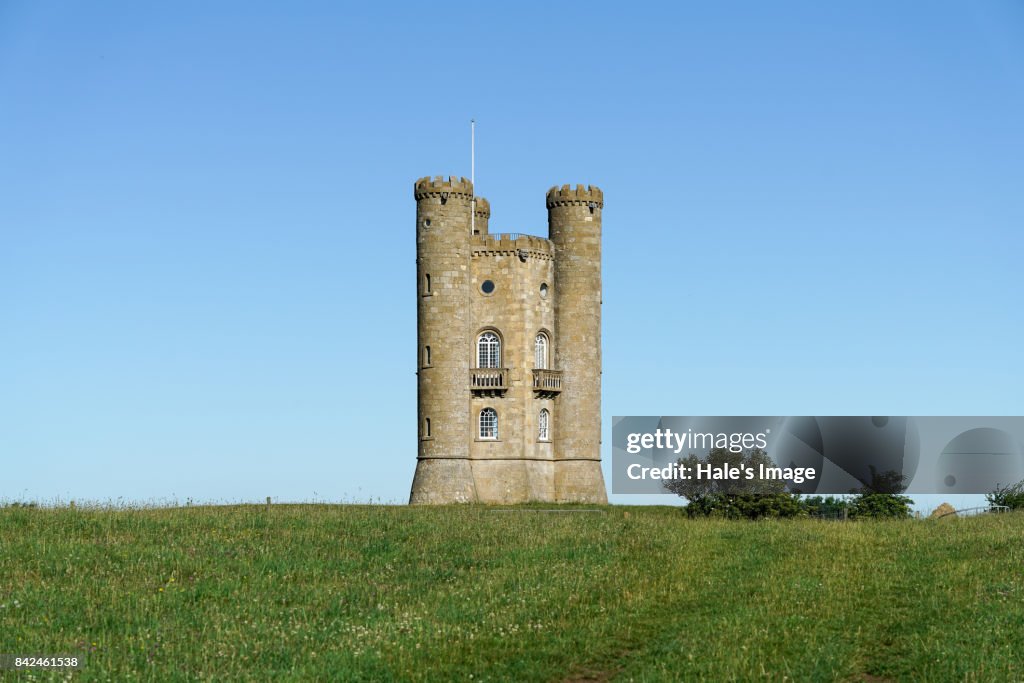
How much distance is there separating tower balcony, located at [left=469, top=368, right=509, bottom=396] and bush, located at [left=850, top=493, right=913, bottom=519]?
1960 cm

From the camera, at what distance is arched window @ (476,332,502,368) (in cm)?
6450

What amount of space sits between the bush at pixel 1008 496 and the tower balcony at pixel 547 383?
21.4 metres

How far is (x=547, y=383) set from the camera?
65125 mm

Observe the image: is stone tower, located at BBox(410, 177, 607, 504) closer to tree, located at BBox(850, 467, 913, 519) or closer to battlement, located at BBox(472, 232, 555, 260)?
battlement, located at BBox(472, 232, 555, 260)

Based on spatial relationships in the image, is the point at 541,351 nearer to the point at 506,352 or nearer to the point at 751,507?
the point at 506,352

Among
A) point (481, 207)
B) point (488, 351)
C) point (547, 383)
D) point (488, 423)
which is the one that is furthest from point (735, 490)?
point (481, 207)

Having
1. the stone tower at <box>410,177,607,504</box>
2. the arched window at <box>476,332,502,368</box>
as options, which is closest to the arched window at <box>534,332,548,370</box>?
the stone tower at <box>410,177,607,504</box>

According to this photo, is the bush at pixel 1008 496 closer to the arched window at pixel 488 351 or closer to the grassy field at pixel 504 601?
the grassy field at pixel 504 601

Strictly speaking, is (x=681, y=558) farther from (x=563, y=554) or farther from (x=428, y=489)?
(x=428, y=489)

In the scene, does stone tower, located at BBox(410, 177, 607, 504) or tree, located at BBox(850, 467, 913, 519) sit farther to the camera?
stone tower, located at BBox(410, 177, 607, 504)

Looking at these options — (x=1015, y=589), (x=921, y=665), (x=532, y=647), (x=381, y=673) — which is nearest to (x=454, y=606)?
(x=532, y=647)

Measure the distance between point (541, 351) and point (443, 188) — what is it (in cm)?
965

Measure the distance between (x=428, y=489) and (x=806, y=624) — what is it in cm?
3924

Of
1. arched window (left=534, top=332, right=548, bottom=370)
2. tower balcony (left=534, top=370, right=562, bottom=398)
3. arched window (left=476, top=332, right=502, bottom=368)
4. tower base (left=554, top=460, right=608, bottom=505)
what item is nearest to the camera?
arched window (left=476, top=332, right=502, bottom=368)
